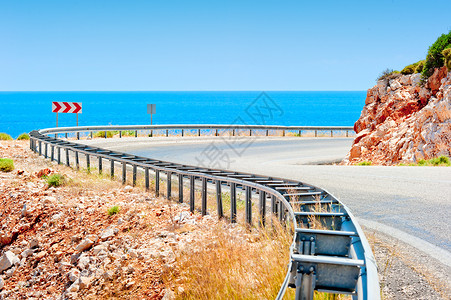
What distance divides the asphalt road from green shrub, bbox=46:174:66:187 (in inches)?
253

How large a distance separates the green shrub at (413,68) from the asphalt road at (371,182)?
5635 millimetres

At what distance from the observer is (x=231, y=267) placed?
6359 mm

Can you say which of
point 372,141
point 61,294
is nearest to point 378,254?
point 61,294

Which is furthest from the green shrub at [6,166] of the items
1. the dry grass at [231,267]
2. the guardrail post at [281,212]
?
the guardrail post at [281,212]

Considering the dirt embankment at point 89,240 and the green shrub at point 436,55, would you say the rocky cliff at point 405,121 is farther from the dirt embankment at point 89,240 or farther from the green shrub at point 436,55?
the dirt embankment at point 89,240

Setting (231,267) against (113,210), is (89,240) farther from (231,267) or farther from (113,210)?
(231,267)

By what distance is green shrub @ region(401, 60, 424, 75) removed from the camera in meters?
25.5

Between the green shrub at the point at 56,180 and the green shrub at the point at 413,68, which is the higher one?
the green shrub at the point at 413,68

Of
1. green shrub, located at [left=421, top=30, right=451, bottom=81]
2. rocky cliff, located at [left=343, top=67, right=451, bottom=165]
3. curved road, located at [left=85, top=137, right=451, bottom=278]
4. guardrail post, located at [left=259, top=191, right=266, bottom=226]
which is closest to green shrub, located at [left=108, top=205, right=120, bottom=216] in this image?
guardrail post, located at [left=259, top=191, right=266, bottom=226]

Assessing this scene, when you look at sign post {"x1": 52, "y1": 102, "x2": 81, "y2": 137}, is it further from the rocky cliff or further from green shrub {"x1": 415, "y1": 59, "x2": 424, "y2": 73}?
green shrub {"x1": 415, "y1": 59, "x2": 424, "y2": 73}

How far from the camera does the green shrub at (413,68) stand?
83.5ft

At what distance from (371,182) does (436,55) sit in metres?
12.7

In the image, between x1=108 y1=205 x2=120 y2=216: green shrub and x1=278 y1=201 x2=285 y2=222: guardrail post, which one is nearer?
x1=278 y1=201 x2=285 y2=222: guardrail post

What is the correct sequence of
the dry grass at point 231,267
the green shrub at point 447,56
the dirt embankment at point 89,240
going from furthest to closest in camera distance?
1. the green shrub at point 447,56
2. the dirt embankment at point 89,240
3. the dry grass at point 231,267
